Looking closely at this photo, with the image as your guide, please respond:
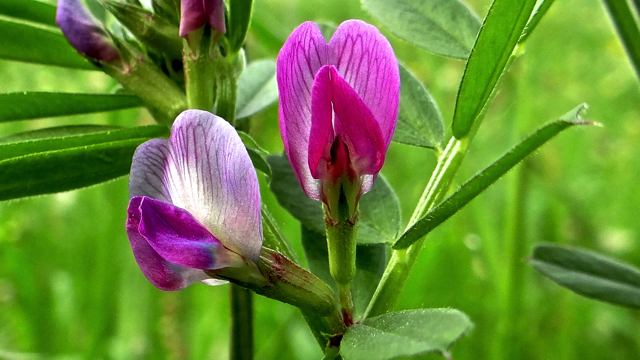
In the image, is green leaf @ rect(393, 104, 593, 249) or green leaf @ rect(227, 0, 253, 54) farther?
green leaf @ rect(227, 0, 253, 54)

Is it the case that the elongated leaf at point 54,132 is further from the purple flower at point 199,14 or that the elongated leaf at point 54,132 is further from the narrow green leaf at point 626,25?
the narrow green leaf at point 626,25

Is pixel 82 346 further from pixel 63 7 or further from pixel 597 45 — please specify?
pixel 597 45

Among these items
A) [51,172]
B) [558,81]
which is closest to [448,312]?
[51,172]

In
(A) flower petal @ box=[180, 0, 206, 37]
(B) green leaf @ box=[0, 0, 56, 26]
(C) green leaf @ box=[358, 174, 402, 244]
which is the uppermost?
(A) flower petal @ box=[180, 0, 206, 37]

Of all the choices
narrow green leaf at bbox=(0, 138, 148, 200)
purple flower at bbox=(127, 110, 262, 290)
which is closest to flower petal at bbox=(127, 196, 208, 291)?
purple flower at bbox=(127, 110, 262, 290)

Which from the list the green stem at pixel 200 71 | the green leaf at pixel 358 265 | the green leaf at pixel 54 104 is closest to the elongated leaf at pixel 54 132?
the green leaf at pixel 54 104

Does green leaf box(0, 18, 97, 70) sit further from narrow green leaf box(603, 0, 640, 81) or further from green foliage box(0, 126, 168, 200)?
narrow green leaf box(603, 0, 640, 81)
